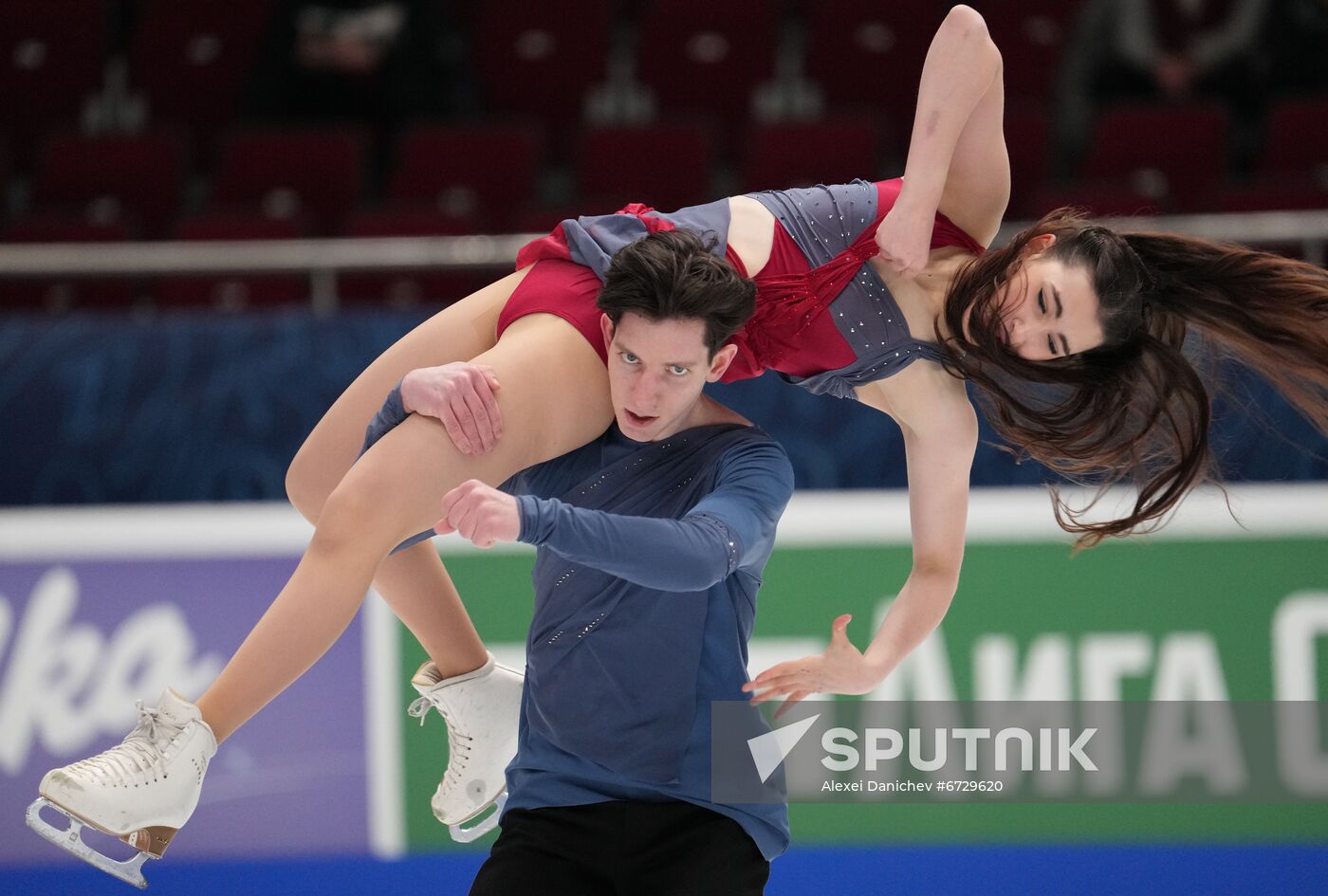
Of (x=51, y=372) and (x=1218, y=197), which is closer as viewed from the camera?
(x=51, y=372)

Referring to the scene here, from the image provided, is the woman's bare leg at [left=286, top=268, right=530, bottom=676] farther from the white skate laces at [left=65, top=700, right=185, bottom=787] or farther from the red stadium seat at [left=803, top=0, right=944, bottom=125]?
the red stadium seat at [left=803, top=0, right=944, bottom=125]

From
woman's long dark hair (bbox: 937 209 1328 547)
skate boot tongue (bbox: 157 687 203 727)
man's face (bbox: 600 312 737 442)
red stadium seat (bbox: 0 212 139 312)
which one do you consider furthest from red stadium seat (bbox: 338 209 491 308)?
skate boot tongue (bbox: 157 687 203 727)

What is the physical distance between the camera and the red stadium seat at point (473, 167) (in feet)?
22.4

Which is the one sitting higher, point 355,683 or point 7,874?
point 355,683

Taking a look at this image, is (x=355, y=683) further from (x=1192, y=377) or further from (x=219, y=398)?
(x=1192, y=377)

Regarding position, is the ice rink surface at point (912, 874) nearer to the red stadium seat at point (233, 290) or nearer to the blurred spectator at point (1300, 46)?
the red stadium seat at point (233, 290)

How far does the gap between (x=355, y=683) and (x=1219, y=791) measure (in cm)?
239

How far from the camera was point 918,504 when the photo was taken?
315 cm

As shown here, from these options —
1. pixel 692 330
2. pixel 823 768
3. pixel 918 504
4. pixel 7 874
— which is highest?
pixel 692 330

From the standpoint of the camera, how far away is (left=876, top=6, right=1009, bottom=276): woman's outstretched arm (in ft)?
9.50

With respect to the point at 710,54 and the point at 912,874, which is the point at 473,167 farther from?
the point at 912,874

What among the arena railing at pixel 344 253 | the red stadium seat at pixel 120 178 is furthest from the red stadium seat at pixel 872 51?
the red stadium seat at pixel 120 178

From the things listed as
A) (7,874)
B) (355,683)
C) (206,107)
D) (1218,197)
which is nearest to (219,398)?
(355,683)

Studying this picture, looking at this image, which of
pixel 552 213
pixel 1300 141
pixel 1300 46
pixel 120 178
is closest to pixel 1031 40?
pixel 1300 46
